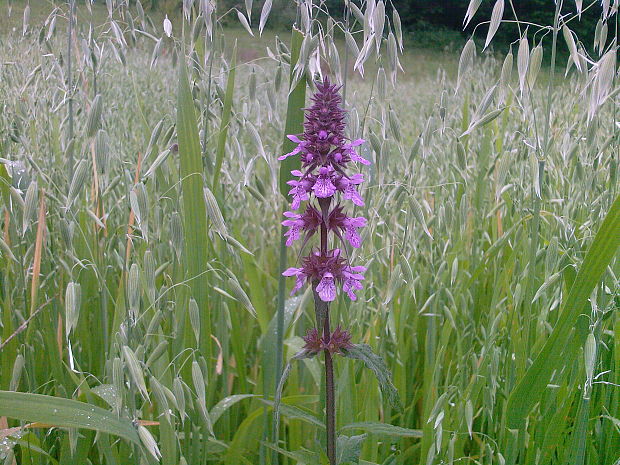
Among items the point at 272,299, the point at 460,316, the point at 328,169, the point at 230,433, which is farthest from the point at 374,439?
the point at 272,299

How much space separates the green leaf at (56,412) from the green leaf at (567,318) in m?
0.62

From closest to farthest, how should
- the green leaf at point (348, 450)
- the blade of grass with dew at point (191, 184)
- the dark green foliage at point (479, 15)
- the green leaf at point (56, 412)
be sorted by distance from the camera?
the green leaf at point (56, 412), the green leaf at point (348, 450), the blade of grass with dew at point (191, 184), the dark green foliage at point (479, 15)

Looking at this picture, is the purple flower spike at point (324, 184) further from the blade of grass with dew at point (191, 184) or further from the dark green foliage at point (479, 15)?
the dark green foliage at point (479, 15)

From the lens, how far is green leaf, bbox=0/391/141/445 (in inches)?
30.0

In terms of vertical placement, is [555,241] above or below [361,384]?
above

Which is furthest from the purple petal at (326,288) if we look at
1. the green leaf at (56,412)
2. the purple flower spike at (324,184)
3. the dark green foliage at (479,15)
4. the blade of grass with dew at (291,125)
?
the dark green foliage at (479,15)

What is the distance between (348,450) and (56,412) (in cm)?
41

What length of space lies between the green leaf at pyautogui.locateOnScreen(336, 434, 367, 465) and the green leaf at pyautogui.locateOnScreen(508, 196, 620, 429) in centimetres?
29

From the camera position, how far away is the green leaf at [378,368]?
774 millimetres

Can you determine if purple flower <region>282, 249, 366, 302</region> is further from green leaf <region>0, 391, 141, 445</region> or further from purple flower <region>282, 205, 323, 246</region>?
green leaf <region>0, 391, 141, 445</region>

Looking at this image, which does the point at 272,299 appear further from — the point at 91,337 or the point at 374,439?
the point at 374,439

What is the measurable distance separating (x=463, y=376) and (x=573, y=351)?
220 millimetres

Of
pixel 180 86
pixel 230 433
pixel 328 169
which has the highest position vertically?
pixel 180 86

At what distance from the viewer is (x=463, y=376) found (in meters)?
1.23
